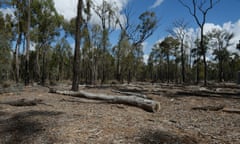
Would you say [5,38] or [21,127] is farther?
[5,38]

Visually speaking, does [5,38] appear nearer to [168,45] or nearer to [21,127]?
[21,127]

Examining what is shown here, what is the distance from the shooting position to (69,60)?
4331cm

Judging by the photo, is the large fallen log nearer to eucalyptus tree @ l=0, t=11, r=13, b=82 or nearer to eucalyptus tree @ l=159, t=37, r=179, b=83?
eucalyptus tree @ l=0, t=11, r=13, b=82

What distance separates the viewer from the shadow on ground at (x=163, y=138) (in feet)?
11.1

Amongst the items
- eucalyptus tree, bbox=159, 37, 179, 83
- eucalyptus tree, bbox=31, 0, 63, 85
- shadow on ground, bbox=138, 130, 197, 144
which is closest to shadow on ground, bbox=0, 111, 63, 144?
shadow on ground, bbox=138, 130, 197, 144

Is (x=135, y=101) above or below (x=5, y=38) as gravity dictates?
below

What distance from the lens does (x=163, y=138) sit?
3523 millimetres

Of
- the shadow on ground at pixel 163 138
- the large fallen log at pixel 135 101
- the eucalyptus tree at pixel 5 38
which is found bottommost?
the shadow on ground at pixel 163 138

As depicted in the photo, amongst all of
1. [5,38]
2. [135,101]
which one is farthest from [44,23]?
[135,101]

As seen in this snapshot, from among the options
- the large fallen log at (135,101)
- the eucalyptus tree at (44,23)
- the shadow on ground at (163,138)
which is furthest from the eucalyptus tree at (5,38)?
the shadow on ground at (163,138)

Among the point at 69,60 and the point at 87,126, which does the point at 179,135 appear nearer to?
the point at 87,126

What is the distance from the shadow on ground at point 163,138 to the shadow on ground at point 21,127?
2172 millimetres

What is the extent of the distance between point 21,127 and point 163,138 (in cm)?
325

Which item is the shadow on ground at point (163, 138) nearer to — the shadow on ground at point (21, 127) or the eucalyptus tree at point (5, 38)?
the shadow on ground at point (21, 127)
